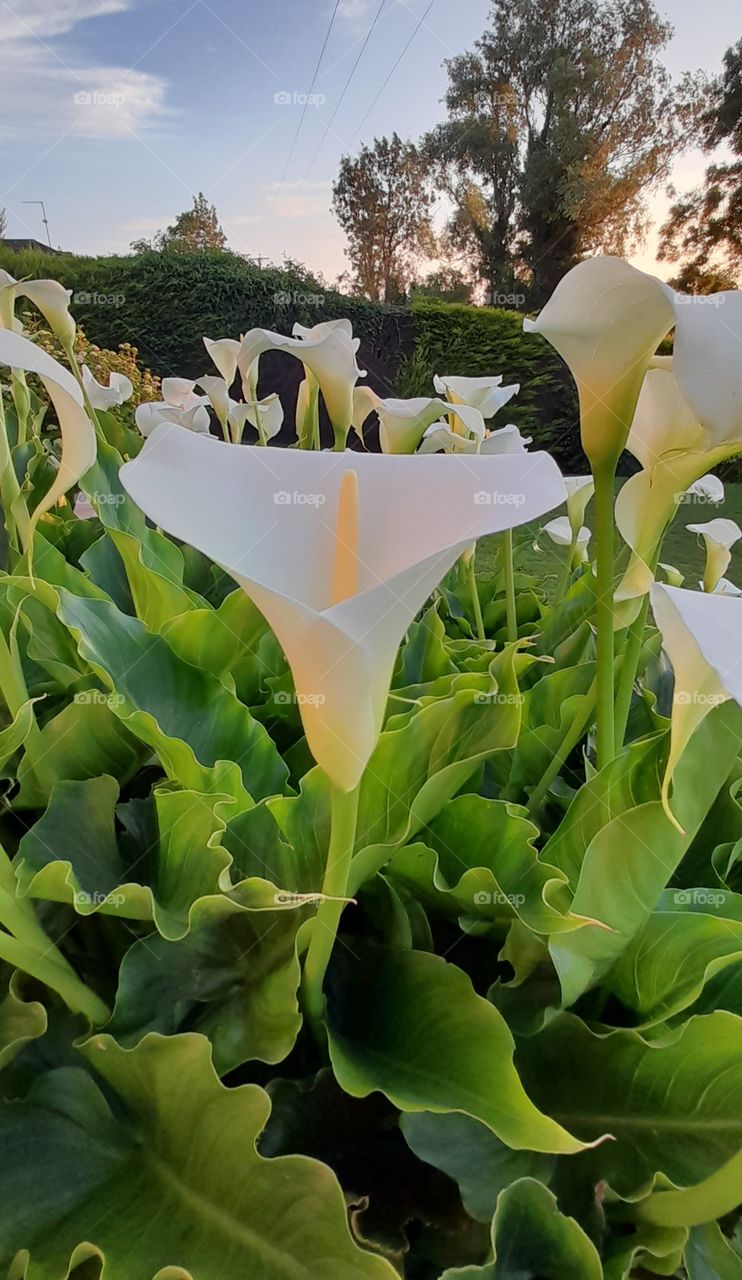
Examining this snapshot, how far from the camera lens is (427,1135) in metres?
0.26

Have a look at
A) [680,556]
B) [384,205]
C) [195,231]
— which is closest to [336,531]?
[680,556]

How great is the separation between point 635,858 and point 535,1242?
0.13 m

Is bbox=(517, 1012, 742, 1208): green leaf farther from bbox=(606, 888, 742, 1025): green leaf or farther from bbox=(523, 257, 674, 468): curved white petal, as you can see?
bbox=(523, 257, 674, 468): curved white petal

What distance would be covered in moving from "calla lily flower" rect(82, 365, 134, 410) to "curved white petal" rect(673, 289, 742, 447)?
563mm

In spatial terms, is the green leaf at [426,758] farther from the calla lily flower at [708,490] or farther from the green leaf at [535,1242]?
the calla lily flower at [708,490]

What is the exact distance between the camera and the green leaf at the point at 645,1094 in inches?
10.7

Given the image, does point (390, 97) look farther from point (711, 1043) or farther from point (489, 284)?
point (711, 1043)

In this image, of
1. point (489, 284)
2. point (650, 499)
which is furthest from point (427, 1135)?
point (489, 284)

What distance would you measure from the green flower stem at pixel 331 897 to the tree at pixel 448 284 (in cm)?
829

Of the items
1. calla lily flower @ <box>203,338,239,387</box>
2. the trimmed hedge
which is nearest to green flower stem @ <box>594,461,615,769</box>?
calla lily flower @ <box>203,338,239,387</box>

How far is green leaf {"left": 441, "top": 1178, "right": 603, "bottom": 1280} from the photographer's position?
0.78 feet

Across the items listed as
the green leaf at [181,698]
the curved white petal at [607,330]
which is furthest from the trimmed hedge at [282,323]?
the curved white petal at [607,330]

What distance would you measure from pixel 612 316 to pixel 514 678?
183mm

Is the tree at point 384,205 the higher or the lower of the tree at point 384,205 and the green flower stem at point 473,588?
the higher
